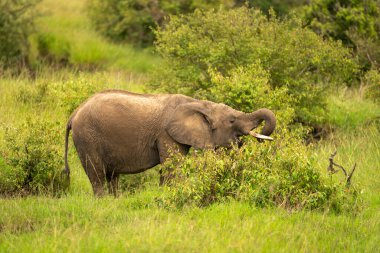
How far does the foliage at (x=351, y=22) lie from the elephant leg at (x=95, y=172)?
9.04 metres

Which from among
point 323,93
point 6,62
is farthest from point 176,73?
point 6,62

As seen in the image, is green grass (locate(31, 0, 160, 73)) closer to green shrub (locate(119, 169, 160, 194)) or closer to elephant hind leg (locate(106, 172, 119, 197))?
A: green shrub (locate(119, 169, 160, 194))

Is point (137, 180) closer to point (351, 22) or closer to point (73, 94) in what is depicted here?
point (73, 94)

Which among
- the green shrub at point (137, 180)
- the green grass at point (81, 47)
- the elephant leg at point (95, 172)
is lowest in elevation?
the green grass at point (81, 47)

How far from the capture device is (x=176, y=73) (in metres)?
15.1

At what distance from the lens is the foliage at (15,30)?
811 inches

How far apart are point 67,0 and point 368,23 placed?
11.8 meters

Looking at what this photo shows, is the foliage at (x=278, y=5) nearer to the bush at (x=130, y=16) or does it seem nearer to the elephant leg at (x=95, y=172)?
the bush at (x=130, y=16)

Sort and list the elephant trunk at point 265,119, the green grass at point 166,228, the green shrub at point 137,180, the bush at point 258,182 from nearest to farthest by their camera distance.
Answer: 1. the green grass at point 166,228
2. the bush at point 258,182
3. the elephant trunk at point 265,119
4. the green shrub at point 137,180

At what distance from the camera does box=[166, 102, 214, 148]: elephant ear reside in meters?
10.7

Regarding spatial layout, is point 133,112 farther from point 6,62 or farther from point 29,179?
point 6,62

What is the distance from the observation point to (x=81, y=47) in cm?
2252

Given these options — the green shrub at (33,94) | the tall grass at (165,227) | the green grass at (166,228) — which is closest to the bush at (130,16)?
the green shrub at (33,94)

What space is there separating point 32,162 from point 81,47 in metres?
11.8
